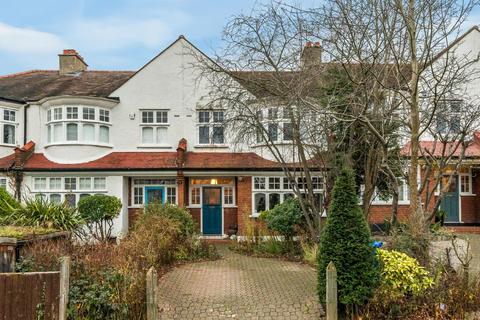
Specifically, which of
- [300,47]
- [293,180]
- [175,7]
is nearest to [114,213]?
[293,180]

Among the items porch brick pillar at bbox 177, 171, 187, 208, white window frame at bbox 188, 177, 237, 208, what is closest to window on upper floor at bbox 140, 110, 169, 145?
porch brick pillar at bbox 177, 171, 187, 208

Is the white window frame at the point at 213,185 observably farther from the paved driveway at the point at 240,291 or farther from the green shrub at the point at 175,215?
the paved driveway at the point at 240,291

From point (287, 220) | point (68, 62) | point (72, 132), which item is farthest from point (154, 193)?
point (68, 62)

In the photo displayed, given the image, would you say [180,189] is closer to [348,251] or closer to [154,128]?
[154,128]

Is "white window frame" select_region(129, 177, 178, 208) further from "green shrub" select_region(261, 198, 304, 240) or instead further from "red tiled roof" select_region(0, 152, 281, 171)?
"green shrub" select_region(261, 198, 304, 240)

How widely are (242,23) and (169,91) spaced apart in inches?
304

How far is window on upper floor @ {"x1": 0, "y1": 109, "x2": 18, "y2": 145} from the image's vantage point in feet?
54.4

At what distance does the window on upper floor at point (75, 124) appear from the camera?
52.7 feet

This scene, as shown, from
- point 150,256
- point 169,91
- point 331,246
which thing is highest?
point 169,91

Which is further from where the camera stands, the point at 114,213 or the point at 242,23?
the point at 114,213

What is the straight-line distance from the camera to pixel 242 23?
9.99 m

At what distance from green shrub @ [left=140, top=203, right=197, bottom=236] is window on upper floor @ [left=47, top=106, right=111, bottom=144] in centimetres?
658

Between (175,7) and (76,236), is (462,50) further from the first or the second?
(76,236)

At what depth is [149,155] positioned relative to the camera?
1648cm
